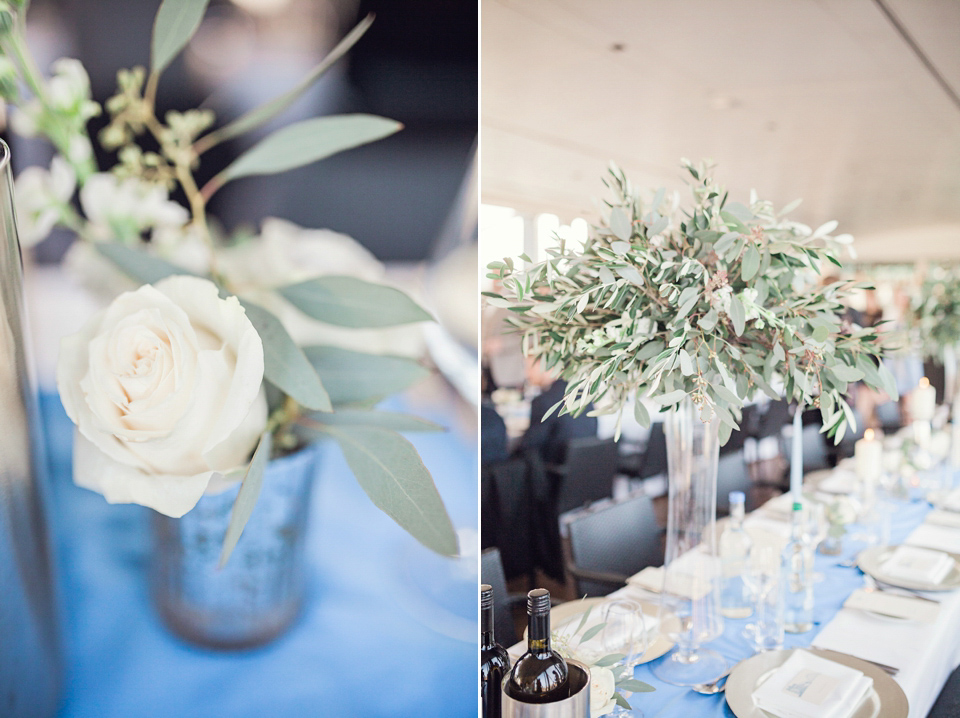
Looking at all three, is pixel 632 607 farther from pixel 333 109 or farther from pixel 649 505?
pixel 649 505

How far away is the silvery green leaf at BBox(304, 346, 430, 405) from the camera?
2.03 feet

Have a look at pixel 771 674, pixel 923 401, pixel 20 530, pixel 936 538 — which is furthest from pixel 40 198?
pixel 923 401

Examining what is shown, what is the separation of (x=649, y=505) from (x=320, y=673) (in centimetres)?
178

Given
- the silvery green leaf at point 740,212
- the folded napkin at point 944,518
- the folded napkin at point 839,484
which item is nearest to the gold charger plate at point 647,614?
the silvery green leaf at point 740,212

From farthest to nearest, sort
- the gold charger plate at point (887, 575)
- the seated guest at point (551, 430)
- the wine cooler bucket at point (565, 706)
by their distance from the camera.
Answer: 1. the seated guest at point (551, 430)
2. the gold charger plate at point (887, 575)
3. the wine cooler bucket at point (565, 706)

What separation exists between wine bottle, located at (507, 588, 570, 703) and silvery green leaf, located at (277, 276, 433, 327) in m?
0.39

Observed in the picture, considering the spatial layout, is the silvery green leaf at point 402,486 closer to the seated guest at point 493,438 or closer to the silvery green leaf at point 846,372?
the silvery green leaf at point 846,372

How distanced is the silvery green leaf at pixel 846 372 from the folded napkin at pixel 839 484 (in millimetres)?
1753

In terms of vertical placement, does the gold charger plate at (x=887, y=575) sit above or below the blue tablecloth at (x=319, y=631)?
below

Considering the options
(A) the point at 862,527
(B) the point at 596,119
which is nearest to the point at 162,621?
(A) the point at 862,527

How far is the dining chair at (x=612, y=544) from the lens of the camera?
1914 mm

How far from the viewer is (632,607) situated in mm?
1085

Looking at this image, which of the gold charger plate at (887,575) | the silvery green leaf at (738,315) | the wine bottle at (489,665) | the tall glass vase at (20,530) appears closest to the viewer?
the tall glass vase at (20,530)

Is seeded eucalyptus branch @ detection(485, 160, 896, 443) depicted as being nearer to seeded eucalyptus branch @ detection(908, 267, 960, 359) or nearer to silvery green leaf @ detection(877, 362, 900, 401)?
silvery green leaf @ detection(877, 362, 900, 401)
